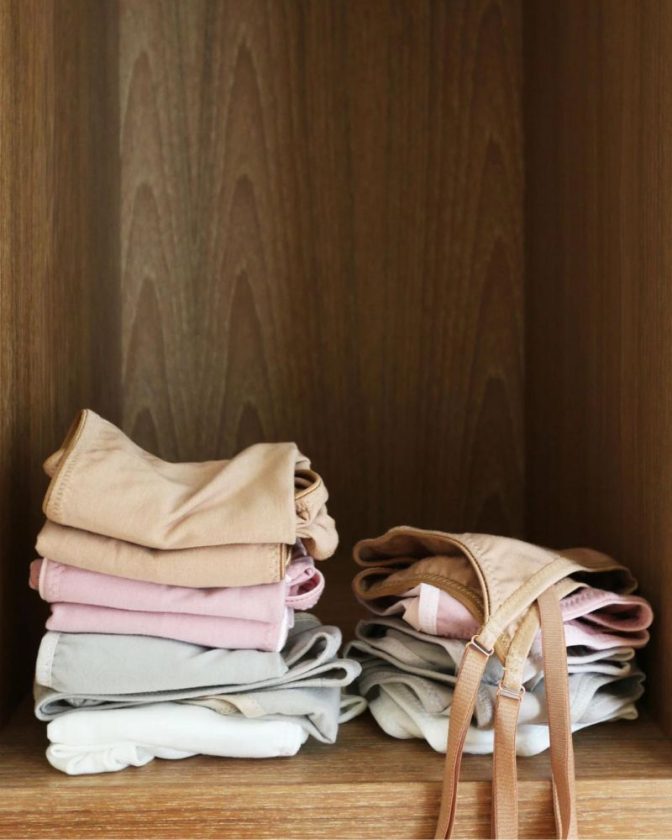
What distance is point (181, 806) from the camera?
25.6 inches

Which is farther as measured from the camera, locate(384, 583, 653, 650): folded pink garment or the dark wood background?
the dark wood background

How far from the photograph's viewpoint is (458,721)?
2.19 ft

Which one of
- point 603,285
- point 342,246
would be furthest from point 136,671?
point 342,246

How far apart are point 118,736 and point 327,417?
2.05ft

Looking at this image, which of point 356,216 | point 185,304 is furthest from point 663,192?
point 185,304

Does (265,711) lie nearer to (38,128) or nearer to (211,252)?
(38,128)

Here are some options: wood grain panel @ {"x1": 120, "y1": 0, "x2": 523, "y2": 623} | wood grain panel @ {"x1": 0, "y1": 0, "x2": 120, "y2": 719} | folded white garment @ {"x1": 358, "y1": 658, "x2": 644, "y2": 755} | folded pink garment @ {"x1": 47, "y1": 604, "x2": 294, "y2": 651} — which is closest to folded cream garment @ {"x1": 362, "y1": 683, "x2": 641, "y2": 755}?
folded white garment @ {"x1": 358, "y1": 658, "x2": 644, "y2": 755}

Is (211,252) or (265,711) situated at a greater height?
(211,252)

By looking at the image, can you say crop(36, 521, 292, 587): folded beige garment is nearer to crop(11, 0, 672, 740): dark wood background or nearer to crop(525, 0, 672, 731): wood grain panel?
crop(525, 0, 672, 731): wood grain panel

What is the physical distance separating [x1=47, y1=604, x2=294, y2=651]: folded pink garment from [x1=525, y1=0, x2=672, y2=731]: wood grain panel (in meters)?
0.33

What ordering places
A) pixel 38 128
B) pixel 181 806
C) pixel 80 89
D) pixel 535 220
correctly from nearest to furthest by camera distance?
1. pixel 181 806
2. pixel 38 128
3. pixel 80 89
4. pixel 535 220

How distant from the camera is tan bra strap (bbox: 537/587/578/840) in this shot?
2.12ft

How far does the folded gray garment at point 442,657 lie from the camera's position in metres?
0.73

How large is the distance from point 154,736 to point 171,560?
130 mm
